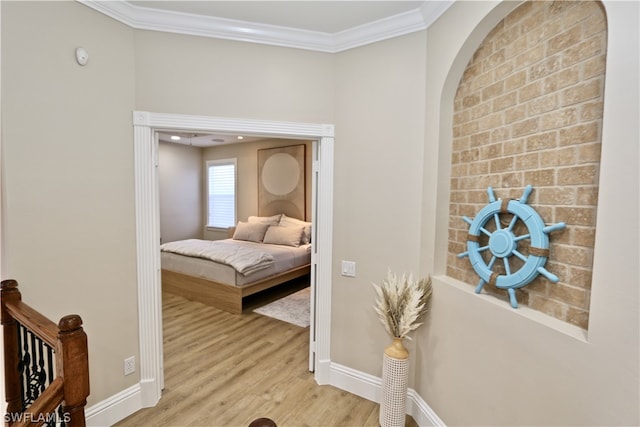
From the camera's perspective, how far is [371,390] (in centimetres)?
231

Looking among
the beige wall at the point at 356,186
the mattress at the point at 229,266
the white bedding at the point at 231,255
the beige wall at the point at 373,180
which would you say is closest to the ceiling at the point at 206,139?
the white bedding at the point at 231,255

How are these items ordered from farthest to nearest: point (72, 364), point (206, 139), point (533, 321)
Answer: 1. point (206, 139)
2. point (533, 321)
3. point (72, 364)

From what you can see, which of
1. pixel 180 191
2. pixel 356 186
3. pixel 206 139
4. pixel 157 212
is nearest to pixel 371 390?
pixel 356 186

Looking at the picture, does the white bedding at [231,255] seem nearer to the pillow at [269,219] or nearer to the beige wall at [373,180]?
the pillow at [269,219]

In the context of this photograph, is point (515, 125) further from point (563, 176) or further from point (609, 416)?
point (609, 416)

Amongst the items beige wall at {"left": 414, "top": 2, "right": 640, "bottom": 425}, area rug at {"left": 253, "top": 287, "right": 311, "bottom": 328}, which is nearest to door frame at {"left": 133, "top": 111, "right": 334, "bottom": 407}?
beige wall at {"left": 414, "top": 2, "right": 640, "bottom": 425}

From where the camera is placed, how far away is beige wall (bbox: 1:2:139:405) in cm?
158

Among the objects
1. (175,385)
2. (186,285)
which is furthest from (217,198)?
(175,385)

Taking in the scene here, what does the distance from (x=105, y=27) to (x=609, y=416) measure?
3.11 metres

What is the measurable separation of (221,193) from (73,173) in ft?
17.6

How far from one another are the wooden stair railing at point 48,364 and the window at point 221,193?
5.24m

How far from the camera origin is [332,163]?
7.68 ft

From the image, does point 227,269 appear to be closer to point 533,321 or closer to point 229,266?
point 229,266

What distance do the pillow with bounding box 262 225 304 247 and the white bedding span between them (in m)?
0.94
